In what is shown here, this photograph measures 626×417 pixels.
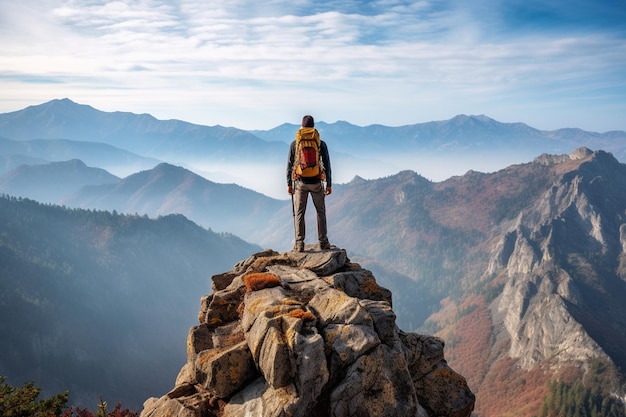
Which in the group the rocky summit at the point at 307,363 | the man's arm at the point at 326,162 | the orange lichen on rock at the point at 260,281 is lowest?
the rocky summit at the point at 307,363

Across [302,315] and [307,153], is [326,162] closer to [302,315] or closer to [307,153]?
[307,153]

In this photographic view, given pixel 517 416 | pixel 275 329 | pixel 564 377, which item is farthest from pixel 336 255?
pixel 564 377

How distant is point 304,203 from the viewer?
2514 cm

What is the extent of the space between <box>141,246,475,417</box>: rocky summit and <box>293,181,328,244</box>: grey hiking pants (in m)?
5.40

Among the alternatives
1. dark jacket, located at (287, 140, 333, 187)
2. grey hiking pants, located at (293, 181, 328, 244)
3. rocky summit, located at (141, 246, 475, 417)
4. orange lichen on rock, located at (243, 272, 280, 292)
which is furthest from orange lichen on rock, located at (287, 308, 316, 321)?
dark jacket, located at (287, 140, 333, 187)

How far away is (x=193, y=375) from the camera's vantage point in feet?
59.9

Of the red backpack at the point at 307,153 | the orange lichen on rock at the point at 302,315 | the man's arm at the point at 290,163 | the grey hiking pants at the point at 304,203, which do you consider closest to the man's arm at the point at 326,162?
the red backpack at the point at 307,153

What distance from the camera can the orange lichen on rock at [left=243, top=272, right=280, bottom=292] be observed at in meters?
20.2

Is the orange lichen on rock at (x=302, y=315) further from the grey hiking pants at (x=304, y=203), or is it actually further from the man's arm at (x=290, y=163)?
the man's arm at (x=290, y=163)

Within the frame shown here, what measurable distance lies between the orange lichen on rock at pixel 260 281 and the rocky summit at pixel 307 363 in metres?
0.05

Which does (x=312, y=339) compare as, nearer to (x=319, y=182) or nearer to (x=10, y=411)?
(x=319, y=182)

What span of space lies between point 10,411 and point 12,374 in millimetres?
214633

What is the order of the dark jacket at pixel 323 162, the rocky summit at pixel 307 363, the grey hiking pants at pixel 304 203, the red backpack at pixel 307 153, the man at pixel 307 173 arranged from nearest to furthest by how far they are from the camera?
1. the rocky summit at pixel 307 363
2. the red backpack at pixel 307 153
3. the man at pixel 307 173
4. the dark jacket at pixel 323 162
5. the grey hiking pants at pixel 304 203

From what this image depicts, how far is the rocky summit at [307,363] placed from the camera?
1466 centimetres
